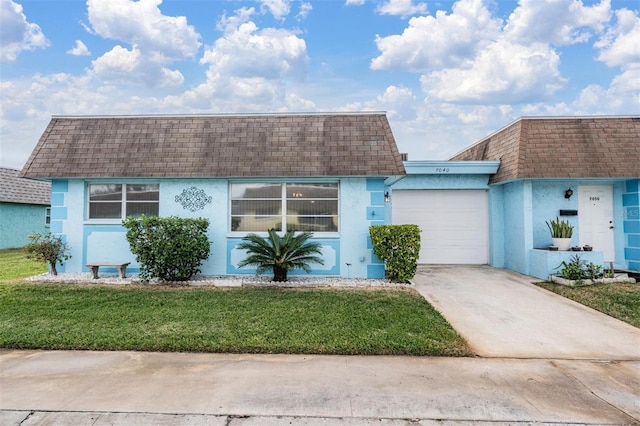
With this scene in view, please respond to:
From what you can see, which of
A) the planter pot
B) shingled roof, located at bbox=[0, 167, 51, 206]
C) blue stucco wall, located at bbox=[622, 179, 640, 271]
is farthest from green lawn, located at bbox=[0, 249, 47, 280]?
blue stucco wall, located at bbox=[622, 179, 640, 271]

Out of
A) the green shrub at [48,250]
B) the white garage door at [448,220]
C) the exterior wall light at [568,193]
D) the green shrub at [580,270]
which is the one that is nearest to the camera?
the green shrub at [580,270]

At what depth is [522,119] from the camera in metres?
10.1

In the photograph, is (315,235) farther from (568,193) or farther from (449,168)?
(568,193)

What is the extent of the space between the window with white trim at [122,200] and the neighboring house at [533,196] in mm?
6812

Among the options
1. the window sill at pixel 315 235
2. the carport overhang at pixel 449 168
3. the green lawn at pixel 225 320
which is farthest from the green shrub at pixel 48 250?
the carport overhang at pixel 449 168

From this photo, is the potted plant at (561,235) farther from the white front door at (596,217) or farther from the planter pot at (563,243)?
the white front door at (596,217)

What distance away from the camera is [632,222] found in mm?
9875

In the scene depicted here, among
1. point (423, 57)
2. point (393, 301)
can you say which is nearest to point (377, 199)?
point (393, 301)

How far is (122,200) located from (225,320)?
5.87m

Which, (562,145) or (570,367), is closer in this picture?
(570,367)

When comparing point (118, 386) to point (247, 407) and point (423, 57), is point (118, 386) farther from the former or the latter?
point (423, 57)

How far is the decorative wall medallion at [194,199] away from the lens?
367 inches

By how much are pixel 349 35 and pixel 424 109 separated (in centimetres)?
495

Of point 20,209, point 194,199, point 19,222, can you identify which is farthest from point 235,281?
point 20,209
